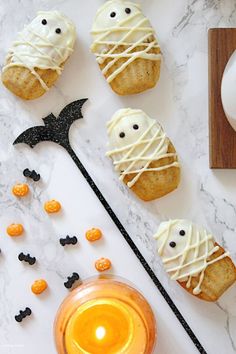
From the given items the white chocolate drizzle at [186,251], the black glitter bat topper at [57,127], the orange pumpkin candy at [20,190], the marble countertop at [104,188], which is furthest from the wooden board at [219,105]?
the orange pumpkin candy at [20,190]

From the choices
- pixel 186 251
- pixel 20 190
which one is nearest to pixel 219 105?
pixel 186 251

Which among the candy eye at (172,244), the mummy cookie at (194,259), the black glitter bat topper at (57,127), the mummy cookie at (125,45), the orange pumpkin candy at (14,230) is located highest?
the mummy cookie at (125,45)

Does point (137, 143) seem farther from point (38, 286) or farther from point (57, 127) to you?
point (38, 286)

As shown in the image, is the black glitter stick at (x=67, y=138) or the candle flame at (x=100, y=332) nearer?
the candle flame at (x=100, y=332)

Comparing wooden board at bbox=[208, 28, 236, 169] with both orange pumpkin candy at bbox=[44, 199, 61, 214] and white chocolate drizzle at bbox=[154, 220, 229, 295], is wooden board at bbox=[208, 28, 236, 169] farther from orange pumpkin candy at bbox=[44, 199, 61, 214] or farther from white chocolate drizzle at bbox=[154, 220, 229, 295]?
orange pumpkin candy at bbox=[44, 199, 61, 214]

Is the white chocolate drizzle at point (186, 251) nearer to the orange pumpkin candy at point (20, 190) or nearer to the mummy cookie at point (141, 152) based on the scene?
the mummy cookie at point (141, 152)
